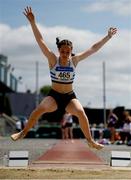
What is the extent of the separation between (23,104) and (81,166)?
2515 inches

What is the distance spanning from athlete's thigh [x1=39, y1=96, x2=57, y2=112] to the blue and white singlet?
0.39 m

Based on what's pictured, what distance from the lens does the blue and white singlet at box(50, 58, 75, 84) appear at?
9.91 metres

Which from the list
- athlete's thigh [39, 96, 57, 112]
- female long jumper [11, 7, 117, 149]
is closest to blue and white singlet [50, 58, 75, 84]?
female long jumper [11, 7, 117, 149]

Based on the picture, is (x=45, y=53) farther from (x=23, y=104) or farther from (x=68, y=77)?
(x=23, y=104)

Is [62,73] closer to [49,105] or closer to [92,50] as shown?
[49,105]

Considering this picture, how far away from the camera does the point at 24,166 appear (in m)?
11.0

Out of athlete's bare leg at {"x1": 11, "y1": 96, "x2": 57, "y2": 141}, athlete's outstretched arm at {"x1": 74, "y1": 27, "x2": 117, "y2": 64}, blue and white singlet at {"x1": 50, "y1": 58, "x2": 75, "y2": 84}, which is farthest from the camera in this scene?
athlete's outstretched arm at {"x1": 74, "y1": 27, "x2": 117, "y2": 64}

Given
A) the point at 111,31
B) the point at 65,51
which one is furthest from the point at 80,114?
the point at 111,31

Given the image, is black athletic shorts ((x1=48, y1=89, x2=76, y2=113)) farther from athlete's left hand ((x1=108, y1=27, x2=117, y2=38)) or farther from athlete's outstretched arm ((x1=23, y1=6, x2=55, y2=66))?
athlete's left hand ((x1=108, y1=27, x2=117, y2=38))

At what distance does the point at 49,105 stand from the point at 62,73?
26.2 inches

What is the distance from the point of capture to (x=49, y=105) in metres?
9.73

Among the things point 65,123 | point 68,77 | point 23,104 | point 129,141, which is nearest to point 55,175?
point 68,77

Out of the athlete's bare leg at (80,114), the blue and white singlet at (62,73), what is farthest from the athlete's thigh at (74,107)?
the blue and white singlet at (62,73)

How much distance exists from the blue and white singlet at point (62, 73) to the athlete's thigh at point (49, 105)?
1.30 feet
